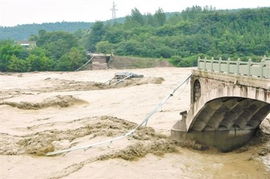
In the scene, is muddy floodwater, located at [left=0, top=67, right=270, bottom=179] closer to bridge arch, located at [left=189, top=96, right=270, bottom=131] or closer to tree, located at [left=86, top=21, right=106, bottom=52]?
bridge arch, located at [left=189, top=96, right=270, bottom=131]

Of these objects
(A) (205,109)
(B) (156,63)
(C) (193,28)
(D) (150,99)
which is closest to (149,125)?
(A) (205,109)

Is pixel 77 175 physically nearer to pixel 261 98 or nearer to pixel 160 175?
pixel 160 175

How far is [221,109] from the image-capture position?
25203 mm

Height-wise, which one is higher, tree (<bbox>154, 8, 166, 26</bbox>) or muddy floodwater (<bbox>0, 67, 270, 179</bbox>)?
tree (<bbox>154, 8, 166, 26</bbox>)

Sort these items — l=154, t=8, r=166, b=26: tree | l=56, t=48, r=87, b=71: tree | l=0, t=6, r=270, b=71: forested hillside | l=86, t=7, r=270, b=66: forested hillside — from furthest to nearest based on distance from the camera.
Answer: l=154, t=8, r=166, b=26: tree, l=86, t=7, r=270, b=66: forested hillside, l=0, t=6, r=270, b=71: forested hillside, l=56, t=48, r=87, b=71: tree

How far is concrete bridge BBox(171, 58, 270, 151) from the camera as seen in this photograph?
20984 millimetres

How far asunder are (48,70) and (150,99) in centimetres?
5322

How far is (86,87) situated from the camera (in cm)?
5978

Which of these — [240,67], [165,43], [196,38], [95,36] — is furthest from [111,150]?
[95,36]

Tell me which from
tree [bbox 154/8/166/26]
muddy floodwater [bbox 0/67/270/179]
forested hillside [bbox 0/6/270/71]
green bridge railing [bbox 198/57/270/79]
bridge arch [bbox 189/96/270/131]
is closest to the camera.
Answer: green bridge railing [bbox 198/57/270/79]

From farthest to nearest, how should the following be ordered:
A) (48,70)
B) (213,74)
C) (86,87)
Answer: (48,70) → (86,87) → (213,74)

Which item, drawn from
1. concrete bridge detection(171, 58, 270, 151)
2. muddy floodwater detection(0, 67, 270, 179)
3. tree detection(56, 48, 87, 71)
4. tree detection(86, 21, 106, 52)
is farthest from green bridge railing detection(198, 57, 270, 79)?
tree detection(86, 21, 106, 52)

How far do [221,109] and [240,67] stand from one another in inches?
217

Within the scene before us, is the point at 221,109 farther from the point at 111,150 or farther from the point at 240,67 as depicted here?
the point at 111,150
